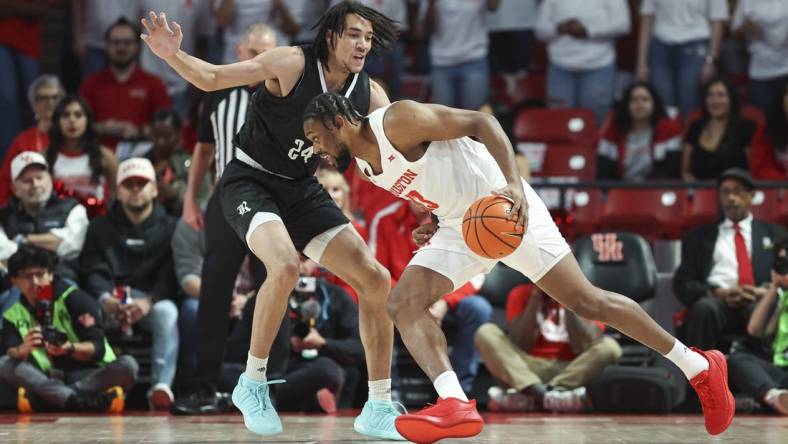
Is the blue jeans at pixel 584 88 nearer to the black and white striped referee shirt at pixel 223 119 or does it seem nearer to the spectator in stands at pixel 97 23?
the spectator in stands at pixel 97 23

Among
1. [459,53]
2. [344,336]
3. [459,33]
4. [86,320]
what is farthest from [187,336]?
[459,33]

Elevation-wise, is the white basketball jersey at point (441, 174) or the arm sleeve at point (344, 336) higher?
the white basketball jersey at point (441, 174)

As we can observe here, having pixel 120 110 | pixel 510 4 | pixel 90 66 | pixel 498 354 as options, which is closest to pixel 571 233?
pixel 498 354

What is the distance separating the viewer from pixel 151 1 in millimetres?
10547

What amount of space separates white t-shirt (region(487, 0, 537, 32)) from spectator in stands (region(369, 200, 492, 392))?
2.87m

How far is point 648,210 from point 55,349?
4.24 m

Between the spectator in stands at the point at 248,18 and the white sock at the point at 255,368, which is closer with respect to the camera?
the white sock at the point at 255,368

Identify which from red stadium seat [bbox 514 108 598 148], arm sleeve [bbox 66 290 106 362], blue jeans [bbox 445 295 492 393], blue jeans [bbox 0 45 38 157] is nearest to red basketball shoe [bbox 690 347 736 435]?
blue jeans [bbox 445 295 492 393]

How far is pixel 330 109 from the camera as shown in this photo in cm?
499

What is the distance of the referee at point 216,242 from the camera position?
262 inches

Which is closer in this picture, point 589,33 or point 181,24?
point 589,33

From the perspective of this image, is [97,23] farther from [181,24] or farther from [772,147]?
[772,147]

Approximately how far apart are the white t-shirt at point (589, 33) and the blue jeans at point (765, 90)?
3.96 feet

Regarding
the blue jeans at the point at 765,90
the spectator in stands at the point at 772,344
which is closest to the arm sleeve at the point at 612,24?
the blue jeans at the point at 765,90
